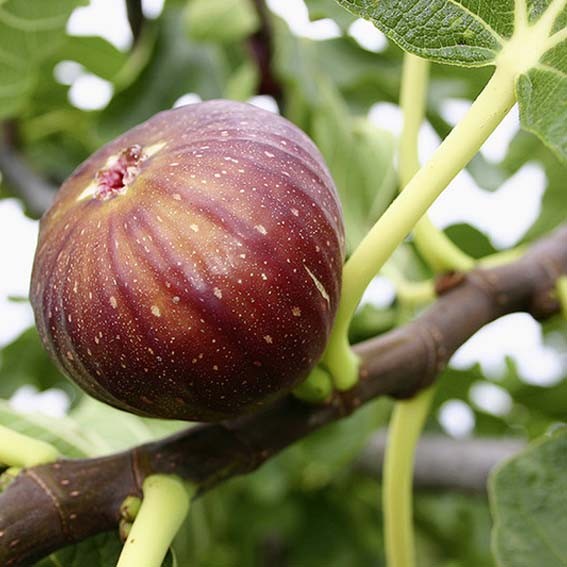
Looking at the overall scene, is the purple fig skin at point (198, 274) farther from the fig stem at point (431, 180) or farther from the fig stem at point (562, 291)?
the fig stem at point (562, 291)

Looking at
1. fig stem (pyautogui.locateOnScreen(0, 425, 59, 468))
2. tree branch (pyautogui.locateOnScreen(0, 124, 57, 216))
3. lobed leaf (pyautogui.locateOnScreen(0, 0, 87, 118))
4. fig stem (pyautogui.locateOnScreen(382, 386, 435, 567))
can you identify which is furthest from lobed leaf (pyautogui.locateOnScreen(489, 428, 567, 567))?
tree branch (pyautogui.locateOnScreen(0, 124, 57, 216))

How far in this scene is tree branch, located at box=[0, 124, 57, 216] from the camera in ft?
4.53

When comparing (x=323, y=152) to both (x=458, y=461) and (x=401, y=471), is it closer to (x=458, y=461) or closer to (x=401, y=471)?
(x=458, y=461)

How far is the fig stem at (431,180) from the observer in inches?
22.3

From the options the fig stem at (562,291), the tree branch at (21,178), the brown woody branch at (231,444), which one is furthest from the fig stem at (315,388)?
the tree branch at (21,178)

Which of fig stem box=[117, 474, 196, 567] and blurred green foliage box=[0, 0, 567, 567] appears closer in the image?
fig stem box=[117, 474, 196, 567]

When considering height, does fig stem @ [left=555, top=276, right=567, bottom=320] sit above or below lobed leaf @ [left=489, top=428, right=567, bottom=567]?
above

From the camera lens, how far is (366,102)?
5.13ft

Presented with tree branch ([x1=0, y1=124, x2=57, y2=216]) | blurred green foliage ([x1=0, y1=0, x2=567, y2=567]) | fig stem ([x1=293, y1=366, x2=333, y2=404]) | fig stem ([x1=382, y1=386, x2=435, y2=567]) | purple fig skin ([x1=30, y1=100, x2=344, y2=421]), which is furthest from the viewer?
tree branch ([x1=0, y1=124, x2=57, y2=216])

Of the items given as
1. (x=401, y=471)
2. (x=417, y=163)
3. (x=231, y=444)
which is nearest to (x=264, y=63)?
(x=417, y=163)

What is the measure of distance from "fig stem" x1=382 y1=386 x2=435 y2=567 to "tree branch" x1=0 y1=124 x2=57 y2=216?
74cm

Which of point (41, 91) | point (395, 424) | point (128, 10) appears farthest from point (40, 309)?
point (41, 91)

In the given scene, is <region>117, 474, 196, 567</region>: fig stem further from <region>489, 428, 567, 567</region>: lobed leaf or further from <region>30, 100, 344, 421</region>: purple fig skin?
<region>489, 428, 567, 567</region>: lobed leaf

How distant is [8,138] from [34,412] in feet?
2.46
